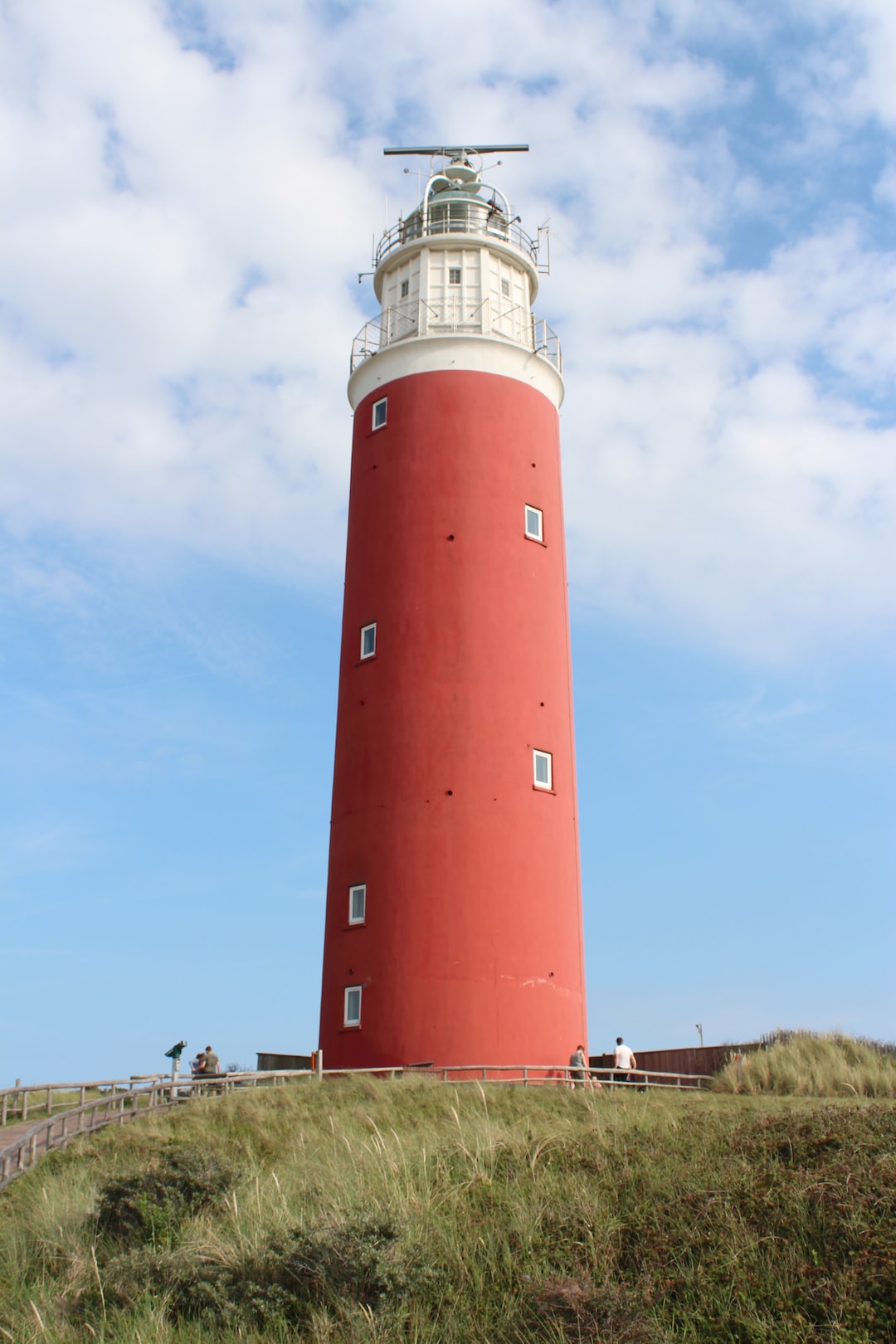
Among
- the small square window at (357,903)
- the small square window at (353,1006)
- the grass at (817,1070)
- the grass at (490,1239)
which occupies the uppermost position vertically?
the small square window at (357,903)

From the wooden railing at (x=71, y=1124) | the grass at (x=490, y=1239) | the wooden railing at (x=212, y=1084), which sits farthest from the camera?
the wooden railing at (x=212, y=1084)

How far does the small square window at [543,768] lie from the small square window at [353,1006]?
5.26m

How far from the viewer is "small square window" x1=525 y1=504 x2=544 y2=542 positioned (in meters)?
25.5

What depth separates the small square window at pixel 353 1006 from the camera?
22297mm

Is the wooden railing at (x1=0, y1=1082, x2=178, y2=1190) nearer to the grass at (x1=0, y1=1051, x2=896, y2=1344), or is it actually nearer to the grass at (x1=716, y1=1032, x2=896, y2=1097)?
the grass at (x1=0, y1=1051, x2=896, y2=1344)

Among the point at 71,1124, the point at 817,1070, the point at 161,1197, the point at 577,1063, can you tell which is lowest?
the point at 161,1197

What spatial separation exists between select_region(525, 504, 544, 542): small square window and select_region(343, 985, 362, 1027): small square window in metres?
10.0

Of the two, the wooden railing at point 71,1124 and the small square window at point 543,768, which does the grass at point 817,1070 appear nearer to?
the small square window at point 543,768

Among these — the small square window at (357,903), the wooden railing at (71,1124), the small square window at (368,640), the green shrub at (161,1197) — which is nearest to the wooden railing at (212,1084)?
the wooden railing at (71,1124)

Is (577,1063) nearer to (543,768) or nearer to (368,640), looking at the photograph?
(543,768)

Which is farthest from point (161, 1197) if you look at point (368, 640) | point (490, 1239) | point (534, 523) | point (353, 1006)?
point (534, 523)

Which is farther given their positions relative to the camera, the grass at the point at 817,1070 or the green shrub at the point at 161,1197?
the grass at the point at 817,1070

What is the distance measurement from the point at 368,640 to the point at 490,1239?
16.5m

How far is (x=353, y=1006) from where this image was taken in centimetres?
2252
